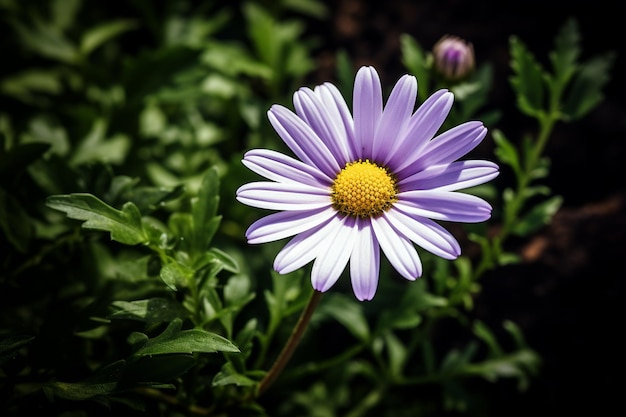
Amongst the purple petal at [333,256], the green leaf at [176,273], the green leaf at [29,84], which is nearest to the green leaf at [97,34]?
the green leaf at [29,84]

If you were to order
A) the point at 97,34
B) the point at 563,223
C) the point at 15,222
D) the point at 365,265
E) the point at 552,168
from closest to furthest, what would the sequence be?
the point at 365,265, the point at 15,222, the point at 563,223, the point at 552,168, the point at 97,34

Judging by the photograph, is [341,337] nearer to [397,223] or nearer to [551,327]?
[551,327]

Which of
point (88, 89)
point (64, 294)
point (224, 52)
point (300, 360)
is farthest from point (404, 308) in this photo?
point (88, 89)

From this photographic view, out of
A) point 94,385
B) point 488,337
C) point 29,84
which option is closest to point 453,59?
point 488,337

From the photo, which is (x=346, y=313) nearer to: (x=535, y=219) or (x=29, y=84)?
(x=535, y=219)

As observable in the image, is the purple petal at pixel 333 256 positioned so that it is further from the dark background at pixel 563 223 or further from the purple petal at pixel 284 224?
the dark background at pixel 563 223

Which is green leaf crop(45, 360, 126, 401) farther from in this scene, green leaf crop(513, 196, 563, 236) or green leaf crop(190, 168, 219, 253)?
green leaf crop(513, 196, 563, 236)
